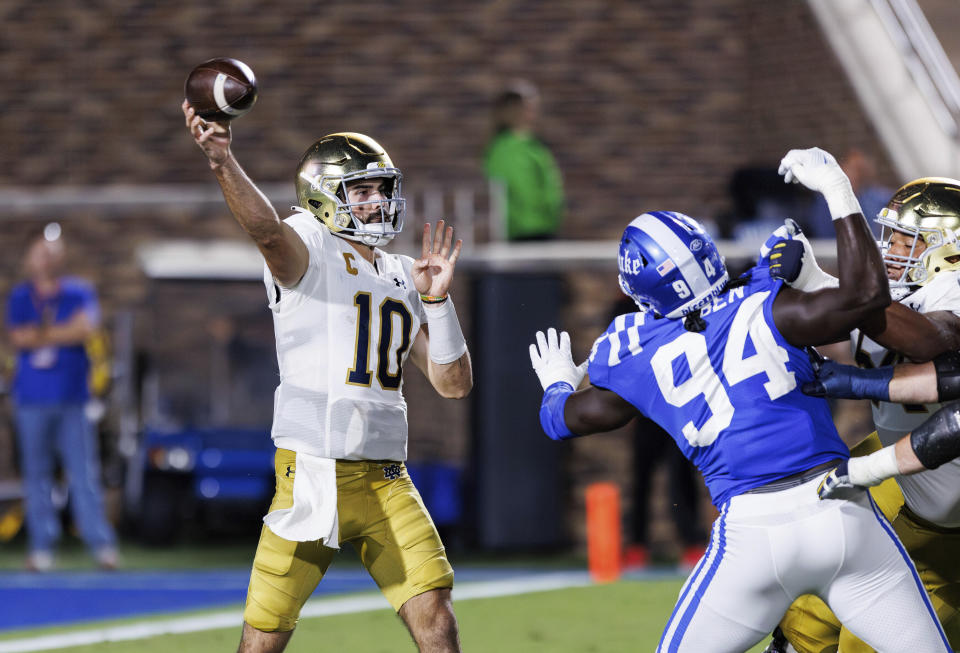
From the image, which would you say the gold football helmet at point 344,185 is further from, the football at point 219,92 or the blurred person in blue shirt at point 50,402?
the blurred person in blue shirt at point 50,402

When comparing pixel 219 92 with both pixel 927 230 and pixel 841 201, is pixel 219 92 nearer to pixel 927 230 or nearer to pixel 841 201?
pixel 841 201

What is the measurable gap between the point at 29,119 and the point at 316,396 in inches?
362

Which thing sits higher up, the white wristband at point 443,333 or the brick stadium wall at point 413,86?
the brick stadium wall at point 413,86

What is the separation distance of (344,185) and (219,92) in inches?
25.3

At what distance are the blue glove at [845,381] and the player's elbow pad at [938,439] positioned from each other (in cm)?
20

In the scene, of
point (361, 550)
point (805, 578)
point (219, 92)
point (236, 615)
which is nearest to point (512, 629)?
point (236, 615)

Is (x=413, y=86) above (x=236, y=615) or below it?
above

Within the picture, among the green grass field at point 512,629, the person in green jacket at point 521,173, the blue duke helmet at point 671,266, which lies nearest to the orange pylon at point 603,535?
the green grass field at point 512,629

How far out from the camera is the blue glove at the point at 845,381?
3691 millimetres

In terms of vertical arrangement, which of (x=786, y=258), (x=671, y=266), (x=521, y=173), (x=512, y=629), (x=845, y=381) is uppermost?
(x=521, y=173)

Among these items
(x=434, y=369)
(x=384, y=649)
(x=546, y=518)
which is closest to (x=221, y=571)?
(x=546, y=518)

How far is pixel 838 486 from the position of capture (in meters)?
3.53

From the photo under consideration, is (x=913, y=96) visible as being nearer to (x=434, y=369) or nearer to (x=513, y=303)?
(x=513, y=303)

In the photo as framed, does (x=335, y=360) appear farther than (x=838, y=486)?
Yes
